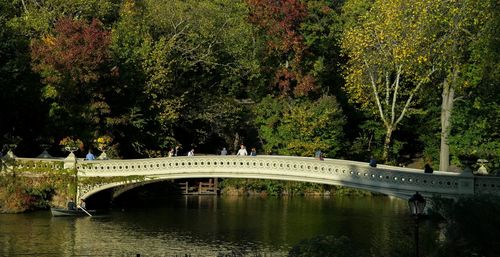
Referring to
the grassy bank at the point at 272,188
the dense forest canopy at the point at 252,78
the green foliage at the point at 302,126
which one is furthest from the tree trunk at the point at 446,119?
the green foliage at the point at 302,126

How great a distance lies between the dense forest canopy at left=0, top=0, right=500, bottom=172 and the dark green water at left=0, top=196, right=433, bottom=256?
6.40 metres

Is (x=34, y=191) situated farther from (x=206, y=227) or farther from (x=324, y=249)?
(x=324, y=249)

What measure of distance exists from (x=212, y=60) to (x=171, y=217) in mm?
17551

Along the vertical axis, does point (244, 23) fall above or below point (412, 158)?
above

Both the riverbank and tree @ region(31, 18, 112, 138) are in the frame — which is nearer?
the riverbank

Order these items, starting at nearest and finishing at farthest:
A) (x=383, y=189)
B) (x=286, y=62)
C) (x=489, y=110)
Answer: (x=383, y=189)
(x=489, y=110)
(x=286, y=62)

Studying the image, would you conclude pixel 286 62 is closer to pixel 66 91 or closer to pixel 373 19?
pixel 373 19

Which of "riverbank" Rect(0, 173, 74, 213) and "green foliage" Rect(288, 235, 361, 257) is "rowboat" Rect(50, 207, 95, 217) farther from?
"green foliage" Rect(288, 235, 361, 257)

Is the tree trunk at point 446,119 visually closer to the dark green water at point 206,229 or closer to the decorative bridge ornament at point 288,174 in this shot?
the dark green water at point 206,229

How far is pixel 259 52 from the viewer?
58875 mm

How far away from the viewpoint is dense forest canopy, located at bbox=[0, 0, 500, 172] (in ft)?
156

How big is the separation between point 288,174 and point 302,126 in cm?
1611

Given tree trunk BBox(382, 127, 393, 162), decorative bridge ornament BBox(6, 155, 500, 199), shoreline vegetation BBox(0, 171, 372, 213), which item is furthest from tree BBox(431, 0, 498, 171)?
shoreline vegetation BBox(0, 171, 372, 213)

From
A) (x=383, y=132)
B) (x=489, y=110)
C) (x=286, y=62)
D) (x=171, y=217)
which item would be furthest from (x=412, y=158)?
(x=171, y=217)
